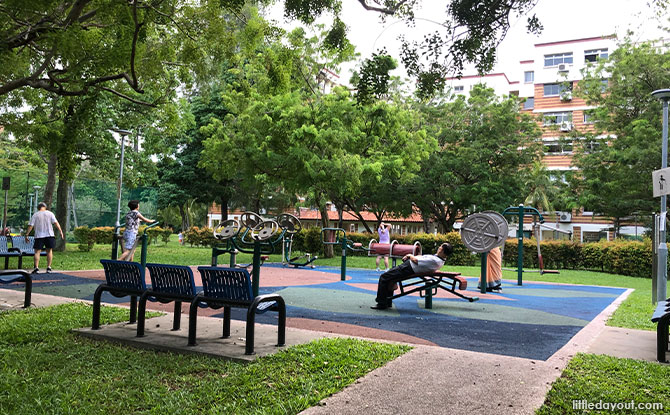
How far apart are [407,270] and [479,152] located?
2393 cm

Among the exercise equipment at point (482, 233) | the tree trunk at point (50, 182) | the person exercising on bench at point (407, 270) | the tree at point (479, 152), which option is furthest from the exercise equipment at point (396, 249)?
the tree at point (479, 152)

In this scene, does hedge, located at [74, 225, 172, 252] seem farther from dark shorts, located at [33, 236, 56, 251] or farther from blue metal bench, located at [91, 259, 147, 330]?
blue metal bench, located at [91, 259, 147, 330]

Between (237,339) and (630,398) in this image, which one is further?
(237,339)

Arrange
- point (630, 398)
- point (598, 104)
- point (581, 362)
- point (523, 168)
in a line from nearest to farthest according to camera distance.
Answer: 1. point (630, 398)
2. point (581, 362)
3. point (598, 104)
4. point (523, 168)

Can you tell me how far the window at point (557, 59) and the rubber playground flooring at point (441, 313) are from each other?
40.6 meters

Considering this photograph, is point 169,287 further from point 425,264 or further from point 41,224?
point 41,224

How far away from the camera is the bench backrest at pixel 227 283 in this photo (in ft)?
17.7

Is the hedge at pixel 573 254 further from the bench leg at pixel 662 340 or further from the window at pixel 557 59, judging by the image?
the window at pixel 557 59

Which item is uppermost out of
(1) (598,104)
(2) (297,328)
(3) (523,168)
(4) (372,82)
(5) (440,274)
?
(1) (598,104)

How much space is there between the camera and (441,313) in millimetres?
8820

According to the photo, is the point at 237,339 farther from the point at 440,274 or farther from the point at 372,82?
the point at 440,274

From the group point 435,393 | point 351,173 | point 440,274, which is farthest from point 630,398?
point 351,173

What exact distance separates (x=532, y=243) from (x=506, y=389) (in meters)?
21.8

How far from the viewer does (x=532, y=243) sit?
24438 millimetres
